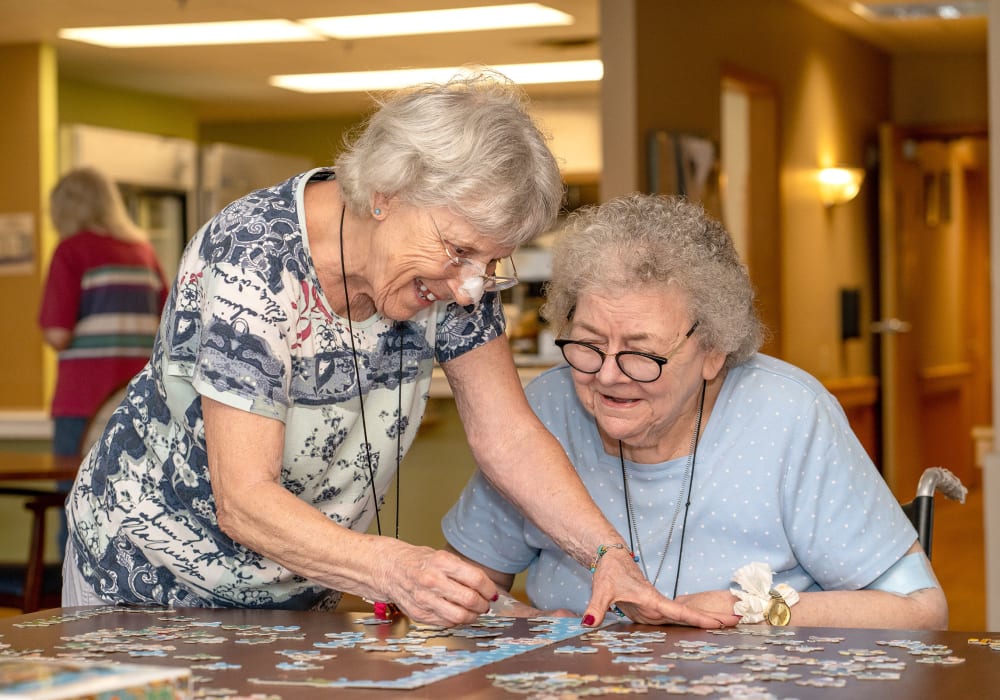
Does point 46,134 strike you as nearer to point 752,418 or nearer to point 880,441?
point 880,441

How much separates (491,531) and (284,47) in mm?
6483

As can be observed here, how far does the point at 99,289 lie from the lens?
5.83m

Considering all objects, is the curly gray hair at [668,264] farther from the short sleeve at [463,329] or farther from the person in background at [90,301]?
the person in background at [90,301]

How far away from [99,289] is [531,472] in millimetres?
3937

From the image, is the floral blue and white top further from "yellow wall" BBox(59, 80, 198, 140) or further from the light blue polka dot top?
"yellow wall" BBox(59, 80, 198, 140)

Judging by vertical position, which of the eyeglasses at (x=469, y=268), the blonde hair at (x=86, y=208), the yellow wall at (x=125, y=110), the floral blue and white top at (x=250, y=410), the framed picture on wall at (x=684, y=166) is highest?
the yellow wall at (x=125, y=110)

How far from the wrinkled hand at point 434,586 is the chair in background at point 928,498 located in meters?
0.99

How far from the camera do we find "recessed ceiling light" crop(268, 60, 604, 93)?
9125 mm

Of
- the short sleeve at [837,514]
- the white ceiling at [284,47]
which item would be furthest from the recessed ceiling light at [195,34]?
the short sleeve at [837,514]

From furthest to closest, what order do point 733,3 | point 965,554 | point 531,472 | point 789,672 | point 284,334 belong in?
point 965,554
point 733,3
point 531,472
point 284,334
point 789,672

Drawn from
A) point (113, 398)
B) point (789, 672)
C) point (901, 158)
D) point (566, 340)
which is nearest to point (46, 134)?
point (113, 398)

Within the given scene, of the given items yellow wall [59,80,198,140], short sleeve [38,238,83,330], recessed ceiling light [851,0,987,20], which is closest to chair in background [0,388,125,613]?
short sleeve [38,238,83,330]

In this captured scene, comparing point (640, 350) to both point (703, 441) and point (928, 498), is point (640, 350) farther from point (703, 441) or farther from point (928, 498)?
point (928, 498)

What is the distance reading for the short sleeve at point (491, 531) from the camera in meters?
2.56
